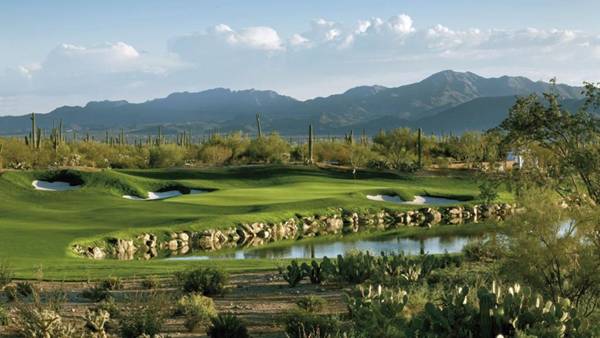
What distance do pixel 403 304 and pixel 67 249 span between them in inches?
870

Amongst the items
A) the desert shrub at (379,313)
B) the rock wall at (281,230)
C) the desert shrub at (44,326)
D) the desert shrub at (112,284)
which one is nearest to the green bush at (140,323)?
the desert shrub at (44,326)

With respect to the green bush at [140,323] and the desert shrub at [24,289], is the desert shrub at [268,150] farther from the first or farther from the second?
the green bush at [140,323]

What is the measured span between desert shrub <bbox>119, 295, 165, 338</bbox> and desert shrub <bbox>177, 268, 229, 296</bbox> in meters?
4.70

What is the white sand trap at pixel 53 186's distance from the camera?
56406 millimetres

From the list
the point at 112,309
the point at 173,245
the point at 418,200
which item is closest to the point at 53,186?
the point at 173,245

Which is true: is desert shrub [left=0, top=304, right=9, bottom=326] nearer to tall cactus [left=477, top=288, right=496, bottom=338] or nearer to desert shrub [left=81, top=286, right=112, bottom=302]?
desert shrub [left=81, top=286, right=112, bottom=302]

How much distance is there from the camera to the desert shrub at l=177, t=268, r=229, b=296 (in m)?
17.5

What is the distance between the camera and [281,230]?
4550cm

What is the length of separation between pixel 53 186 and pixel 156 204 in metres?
12.0

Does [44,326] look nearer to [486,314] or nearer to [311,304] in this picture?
[311,304]

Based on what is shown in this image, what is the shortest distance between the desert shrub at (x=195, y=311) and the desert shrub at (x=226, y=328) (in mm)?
853

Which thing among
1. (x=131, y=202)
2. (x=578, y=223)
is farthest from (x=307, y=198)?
(x=578, y=223)

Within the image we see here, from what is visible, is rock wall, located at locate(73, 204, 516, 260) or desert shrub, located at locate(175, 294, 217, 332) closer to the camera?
desert shrub, located at locate(175, 294, 217, 332)

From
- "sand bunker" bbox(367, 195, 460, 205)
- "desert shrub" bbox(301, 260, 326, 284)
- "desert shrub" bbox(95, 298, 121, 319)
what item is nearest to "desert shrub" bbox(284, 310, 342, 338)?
"desert shrub" bbox(95, 298, 121, 319)
